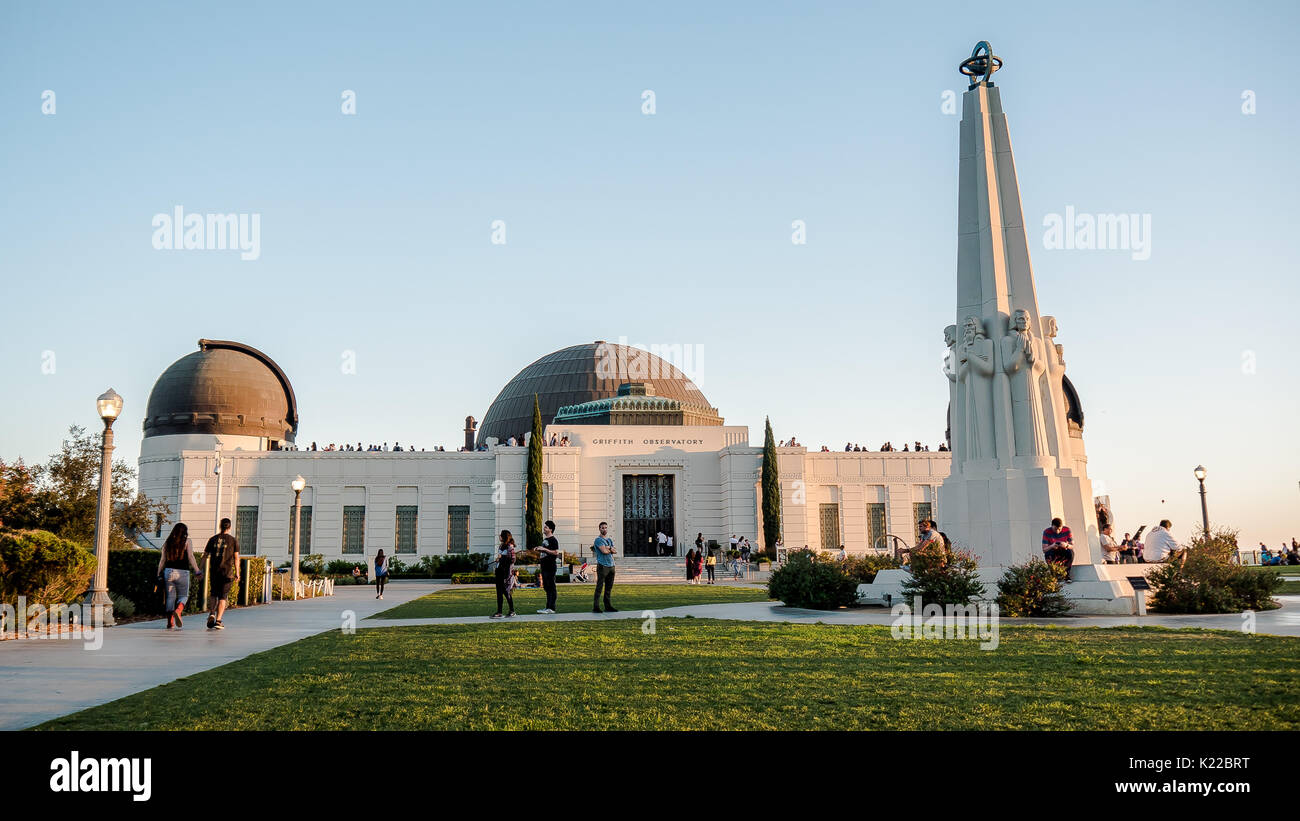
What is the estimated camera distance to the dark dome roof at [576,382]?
56.8 meters

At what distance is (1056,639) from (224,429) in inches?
1858

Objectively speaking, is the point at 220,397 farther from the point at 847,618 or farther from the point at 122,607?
the point at 847,618

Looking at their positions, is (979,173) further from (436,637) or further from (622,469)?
(622,469)

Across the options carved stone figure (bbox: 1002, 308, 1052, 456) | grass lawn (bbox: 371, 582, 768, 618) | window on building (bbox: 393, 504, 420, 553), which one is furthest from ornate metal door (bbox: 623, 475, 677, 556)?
carved stone figure (bbox: 1002, 308, 1052, 456)

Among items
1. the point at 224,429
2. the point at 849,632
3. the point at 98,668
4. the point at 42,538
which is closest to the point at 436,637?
the point at 98,668

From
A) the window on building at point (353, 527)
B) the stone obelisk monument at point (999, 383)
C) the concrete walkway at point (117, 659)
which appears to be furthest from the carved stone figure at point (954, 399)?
the window on building at point (353, 527)

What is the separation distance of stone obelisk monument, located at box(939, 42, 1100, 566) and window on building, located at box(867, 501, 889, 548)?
28122 millimetres

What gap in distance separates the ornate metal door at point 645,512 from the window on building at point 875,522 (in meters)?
9.93

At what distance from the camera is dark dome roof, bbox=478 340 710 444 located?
56844mm

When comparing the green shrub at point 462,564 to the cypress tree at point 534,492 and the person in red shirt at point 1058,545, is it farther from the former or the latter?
the person in red shirt at point 1058,545

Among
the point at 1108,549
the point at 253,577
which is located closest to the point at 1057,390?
the point at 1108,549

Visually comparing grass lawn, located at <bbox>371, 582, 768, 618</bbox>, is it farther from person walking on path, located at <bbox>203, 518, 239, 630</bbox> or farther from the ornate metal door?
the ornate metal door

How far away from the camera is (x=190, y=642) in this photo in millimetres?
11719
